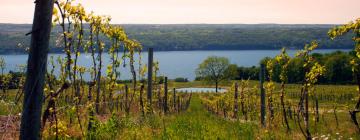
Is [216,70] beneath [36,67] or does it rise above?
beneath

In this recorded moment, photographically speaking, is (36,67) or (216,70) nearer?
(36,67)

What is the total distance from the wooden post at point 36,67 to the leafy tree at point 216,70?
104065 mm

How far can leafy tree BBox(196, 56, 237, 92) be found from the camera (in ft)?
358

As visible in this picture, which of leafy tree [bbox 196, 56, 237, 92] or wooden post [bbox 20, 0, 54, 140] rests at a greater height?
wooden post [bbox 20, 0, 54, 140]

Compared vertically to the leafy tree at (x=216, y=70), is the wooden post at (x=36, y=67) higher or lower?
higher

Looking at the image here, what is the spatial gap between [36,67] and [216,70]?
108 meters

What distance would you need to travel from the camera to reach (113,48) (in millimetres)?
12633

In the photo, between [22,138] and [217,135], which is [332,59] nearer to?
[217,135]

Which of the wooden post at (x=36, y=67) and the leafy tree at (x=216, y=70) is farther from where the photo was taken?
the leafy tree at (x=216, y=70)

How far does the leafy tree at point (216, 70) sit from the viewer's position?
10912 cm

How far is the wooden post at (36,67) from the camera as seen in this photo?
12.4ft

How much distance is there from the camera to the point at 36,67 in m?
3.81

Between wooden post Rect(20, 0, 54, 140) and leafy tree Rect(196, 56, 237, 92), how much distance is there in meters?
104

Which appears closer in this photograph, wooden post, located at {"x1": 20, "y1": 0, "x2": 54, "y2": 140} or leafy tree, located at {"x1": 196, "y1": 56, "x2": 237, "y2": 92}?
wooden post, located at {"x1": 20, "y1": 0, "x2": 54, "y2": 140}
